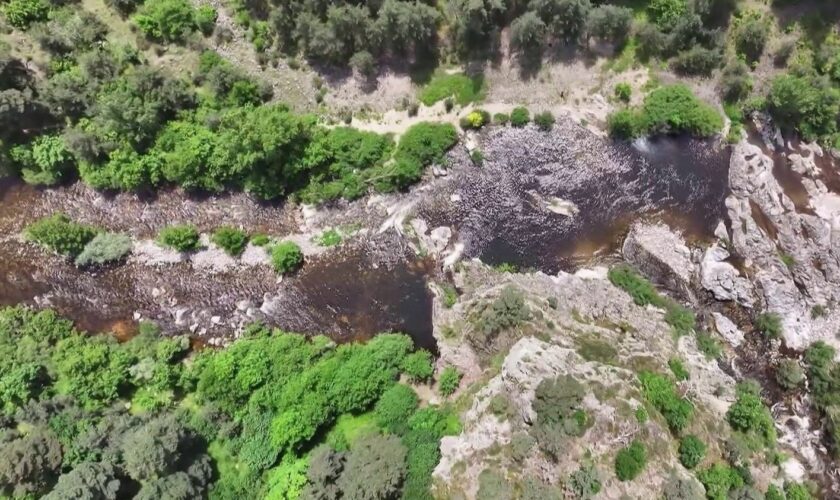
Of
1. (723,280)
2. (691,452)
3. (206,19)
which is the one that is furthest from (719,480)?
(206,19)

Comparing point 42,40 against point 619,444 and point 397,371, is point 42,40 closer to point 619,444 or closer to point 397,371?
point 397,371

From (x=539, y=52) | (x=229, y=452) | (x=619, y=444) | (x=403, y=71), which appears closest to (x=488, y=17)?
(x=539, y=52)

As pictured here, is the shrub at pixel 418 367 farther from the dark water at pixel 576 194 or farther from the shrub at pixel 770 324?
the shrub at pixel 770 324

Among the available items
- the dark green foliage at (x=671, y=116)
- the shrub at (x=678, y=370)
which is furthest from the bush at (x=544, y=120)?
the shrub at (x=678, y=370)

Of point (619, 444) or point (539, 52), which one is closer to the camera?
point (619, 444)

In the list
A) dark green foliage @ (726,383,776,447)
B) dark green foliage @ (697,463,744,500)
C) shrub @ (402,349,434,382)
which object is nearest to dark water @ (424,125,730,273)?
shrub @ (402,349,434,382)

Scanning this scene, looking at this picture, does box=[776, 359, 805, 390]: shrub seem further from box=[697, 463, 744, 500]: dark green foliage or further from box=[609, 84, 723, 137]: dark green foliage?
box=[609, 84, 723, 137]: dark green foliage

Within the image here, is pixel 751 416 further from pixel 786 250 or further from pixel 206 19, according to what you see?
pixel 206 19
